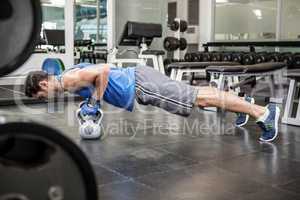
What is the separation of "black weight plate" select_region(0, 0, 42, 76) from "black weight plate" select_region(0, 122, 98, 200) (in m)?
0.20

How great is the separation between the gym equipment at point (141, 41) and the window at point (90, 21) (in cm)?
268

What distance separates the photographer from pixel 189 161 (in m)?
2.69

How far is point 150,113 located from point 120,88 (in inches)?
82.5

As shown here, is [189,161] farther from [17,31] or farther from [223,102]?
[17,31]

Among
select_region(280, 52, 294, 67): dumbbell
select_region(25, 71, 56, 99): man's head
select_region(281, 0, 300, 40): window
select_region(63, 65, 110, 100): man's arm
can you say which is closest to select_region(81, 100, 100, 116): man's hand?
select_region(63, 65, 110, 100): man's arm

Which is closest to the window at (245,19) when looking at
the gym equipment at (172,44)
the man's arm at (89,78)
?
the gym equipment at (172,44)

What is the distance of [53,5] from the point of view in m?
6.63

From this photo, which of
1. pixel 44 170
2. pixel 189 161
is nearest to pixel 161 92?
pixel 189 161

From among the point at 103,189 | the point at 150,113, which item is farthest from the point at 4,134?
the point at 150,113

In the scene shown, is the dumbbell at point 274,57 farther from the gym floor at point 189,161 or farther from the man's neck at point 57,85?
the man's neck at point 57,85

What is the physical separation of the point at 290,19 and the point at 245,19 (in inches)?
43.3

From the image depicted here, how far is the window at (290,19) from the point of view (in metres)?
7.55

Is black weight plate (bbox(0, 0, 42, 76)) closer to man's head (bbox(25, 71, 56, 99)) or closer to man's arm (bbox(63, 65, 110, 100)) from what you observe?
man's head (bbox(25, 71, 56, 99))

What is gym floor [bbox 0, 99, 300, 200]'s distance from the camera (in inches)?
82.1
